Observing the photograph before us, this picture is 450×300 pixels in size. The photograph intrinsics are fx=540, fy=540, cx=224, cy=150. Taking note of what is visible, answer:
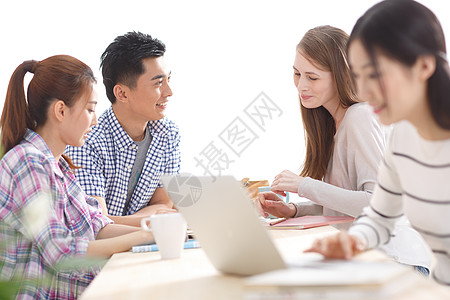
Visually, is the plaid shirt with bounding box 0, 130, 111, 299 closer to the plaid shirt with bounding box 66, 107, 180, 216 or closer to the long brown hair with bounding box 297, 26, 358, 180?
the plaid shirt with bounding box 66, 107, 180, 216

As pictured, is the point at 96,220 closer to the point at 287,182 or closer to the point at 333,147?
the point at 287,182

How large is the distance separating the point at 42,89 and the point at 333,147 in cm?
111

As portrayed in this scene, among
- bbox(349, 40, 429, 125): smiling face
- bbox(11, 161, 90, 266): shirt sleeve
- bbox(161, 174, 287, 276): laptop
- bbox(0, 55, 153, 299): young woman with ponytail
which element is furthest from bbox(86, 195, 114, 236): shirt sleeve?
bbox(349, 40, 429, 125): smiling face

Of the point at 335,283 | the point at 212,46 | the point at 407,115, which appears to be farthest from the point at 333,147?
the point at 212,46

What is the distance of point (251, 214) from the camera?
87 cm

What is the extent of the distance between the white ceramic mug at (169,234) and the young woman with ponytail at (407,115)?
0.39 meters

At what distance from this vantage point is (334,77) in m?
2.08

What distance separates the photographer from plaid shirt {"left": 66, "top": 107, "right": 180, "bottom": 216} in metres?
2.40

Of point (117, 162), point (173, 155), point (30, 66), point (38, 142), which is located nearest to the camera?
point (38, 142)

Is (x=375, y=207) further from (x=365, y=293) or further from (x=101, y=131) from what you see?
(x=101, y=131)

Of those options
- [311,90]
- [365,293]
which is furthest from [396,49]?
[311,90]

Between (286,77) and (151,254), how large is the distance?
2.47 meters

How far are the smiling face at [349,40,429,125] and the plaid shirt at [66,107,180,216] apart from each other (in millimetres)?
1549

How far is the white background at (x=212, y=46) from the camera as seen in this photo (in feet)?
11.3
